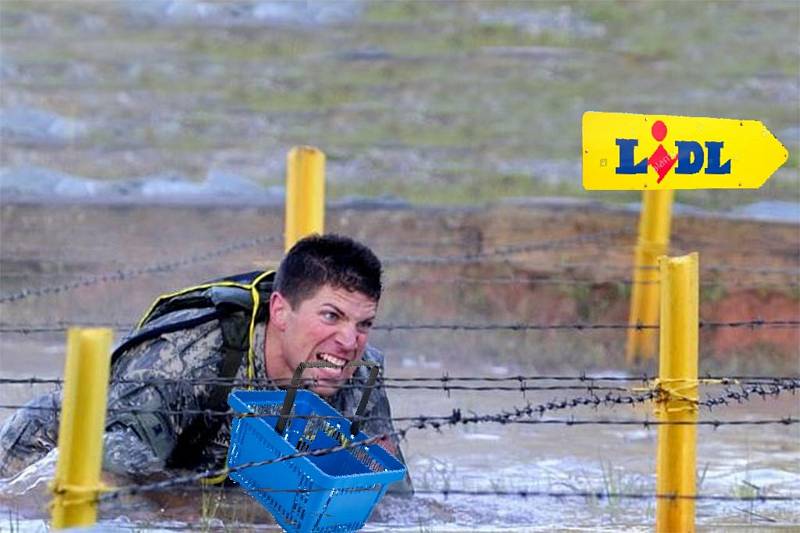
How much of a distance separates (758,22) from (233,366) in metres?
17.3

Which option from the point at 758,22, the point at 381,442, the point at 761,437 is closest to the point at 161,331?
the point at 381,442

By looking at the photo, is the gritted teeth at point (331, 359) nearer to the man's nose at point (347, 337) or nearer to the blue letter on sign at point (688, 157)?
the man's nose at point (347, 337)

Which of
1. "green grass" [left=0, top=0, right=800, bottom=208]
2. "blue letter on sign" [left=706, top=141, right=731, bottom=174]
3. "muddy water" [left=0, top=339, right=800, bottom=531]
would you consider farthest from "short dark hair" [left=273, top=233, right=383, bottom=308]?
"green grass" [left=0, top=0, right=800, bottom=208]

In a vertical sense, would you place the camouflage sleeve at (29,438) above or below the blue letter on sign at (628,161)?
below

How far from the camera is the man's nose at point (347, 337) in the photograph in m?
6.31

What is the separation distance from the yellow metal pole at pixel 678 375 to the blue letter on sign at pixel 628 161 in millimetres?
319

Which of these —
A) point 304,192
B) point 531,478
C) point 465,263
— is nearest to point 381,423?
point 531,478

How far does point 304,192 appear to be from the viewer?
331 inches

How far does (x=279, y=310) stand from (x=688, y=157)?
4.94ft

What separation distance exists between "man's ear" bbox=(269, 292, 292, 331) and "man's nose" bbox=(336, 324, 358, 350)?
22 cm

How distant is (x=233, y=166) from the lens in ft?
62.0

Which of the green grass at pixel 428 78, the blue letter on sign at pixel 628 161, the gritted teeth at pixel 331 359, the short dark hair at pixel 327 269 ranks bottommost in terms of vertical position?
the gritted teeth at pixel 331 359

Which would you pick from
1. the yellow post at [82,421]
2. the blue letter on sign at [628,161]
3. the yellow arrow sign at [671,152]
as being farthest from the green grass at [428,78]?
the yellow post at [82,421]

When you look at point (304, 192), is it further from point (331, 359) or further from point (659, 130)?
point (659, 130)
